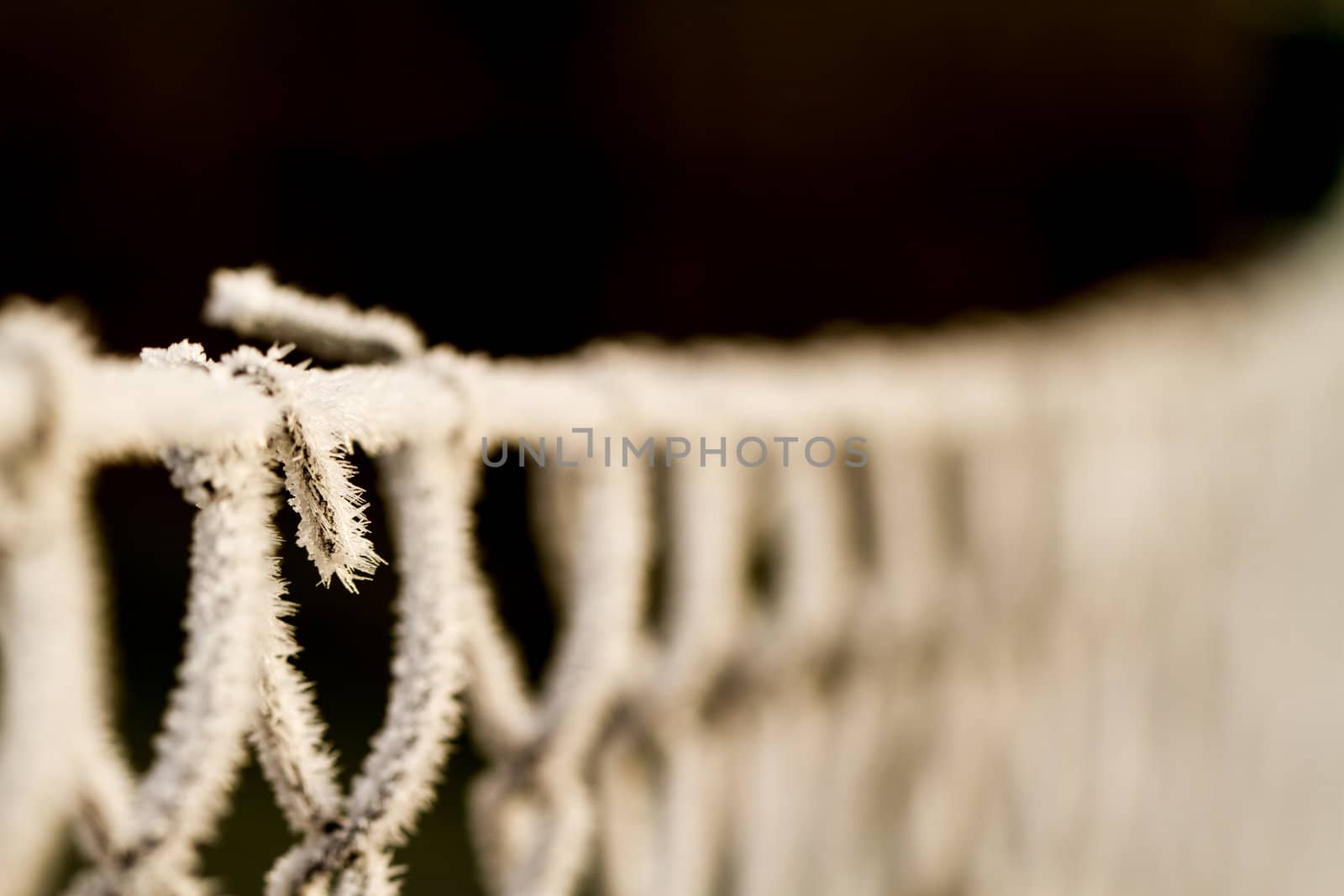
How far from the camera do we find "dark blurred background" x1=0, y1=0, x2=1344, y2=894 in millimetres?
2453

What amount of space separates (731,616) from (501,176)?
2.21 m

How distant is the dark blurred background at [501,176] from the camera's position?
2.45 m

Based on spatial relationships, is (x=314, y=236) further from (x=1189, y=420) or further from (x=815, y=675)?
(x=815, y=675)

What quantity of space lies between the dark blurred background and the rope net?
1361 millimetres

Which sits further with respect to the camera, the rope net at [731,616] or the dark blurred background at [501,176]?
the dark blurred background at [501,176]

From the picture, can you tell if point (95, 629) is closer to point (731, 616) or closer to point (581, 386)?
point (581, 386)

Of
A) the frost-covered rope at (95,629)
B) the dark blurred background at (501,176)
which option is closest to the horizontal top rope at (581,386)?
the frost-covered rope at (95,629)

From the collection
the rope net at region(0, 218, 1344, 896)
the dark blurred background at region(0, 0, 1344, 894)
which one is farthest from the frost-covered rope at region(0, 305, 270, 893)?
the dark blurred background at region(0, 0, 1344, 894)

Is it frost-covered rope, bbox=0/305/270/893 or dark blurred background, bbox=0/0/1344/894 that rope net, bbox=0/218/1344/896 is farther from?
dark blurred background, bbox=0/0/1344/894

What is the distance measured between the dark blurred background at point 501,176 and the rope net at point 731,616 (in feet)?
4.47

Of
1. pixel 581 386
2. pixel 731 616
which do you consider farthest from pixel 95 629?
pixel 731 616

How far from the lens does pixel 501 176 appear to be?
8.45ft

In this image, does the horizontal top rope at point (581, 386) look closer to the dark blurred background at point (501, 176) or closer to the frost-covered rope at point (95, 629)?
the frost-covered rope at point (95, 629)

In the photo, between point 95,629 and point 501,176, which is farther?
point 501,176
